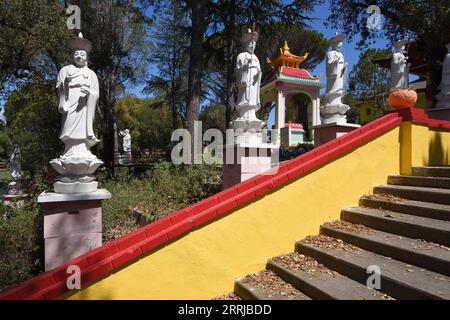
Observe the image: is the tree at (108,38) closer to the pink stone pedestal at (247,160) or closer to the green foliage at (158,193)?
the green foliage at (158,193)

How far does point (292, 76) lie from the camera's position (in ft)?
63.0

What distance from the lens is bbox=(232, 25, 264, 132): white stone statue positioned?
20.0 ft

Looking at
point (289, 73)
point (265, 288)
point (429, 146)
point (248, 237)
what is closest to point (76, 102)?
point (248, 237)

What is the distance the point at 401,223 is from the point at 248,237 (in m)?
1.69

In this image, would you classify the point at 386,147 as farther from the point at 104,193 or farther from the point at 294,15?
the point at 294,15

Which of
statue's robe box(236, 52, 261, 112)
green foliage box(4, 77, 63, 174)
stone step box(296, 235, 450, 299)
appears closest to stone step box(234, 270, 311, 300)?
stone step box(296, 235, 450, 299)

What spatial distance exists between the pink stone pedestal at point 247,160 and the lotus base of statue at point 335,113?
5.69 feet

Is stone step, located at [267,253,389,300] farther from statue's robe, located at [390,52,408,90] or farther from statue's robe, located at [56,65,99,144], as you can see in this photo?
statue's robe, located at [390,52,408,90]

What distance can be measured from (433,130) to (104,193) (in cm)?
501

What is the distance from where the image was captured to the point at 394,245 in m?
3.17

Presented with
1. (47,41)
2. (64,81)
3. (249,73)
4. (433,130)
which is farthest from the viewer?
(47,41)

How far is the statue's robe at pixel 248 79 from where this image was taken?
6.09m

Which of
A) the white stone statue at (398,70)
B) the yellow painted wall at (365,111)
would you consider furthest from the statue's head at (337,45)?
the yellow painted wall at (365,111)
